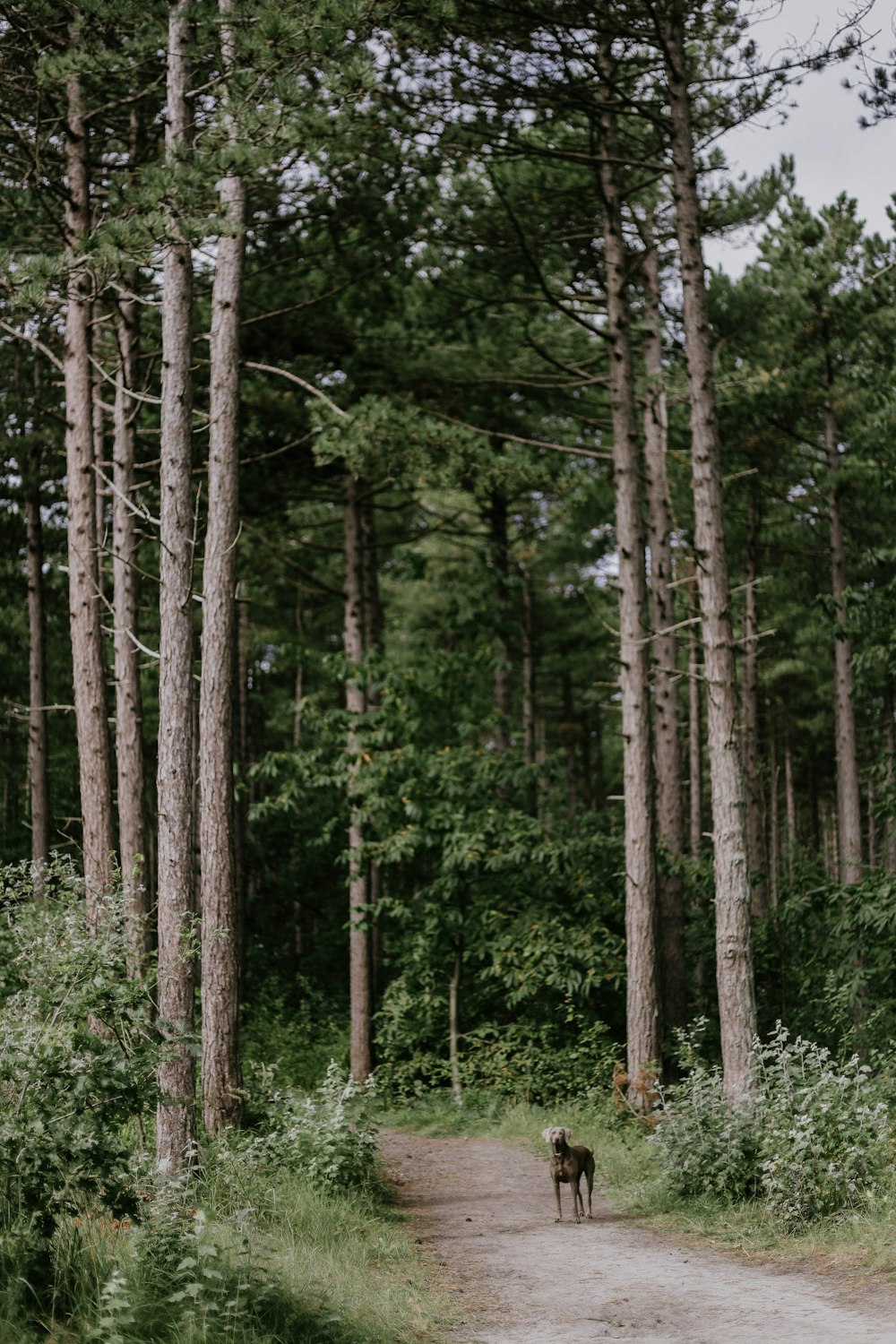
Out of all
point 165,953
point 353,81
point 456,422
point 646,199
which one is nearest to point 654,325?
point 646,199

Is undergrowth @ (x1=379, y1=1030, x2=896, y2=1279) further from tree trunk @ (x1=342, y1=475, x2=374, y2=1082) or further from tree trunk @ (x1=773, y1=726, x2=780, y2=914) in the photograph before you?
tree trunk @ (x1=342, y1=475, x2=374, y2=1082)

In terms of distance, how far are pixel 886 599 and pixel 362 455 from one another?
5.98 meters

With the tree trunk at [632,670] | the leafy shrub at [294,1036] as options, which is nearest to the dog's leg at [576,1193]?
the tree trunk at [632,670]

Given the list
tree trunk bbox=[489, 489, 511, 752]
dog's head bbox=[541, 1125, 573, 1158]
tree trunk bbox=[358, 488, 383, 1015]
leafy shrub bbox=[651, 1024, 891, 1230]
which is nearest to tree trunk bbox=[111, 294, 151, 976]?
tree trunk bbox=[358, 488, 383, 1015]

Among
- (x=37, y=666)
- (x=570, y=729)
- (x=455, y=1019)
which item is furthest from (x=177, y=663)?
(x=570, y=729)

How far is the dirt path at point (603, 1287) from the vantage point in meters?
5.65

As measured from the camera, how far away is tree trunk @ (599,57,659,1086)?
39.7 feet

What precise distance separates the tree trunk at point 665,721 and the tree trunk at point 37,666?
28.4 feet

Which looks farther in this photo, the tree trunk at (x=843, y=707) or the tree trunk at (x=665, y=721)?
the tree trunk at (x=843, y=707)

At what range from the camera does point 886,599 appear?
40.6 feet

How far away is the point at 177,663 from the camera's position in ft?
28.3

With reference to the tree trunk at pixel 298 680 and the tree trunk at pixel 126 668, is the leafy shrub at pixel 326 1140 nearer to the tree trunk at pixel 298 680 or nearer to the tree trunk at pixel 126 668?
the tree trunk at pixel 126 668

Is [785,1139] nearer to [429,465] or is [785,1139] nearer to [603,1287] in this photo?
[603,1287]

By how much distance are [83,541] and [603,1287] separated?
28.0ft
